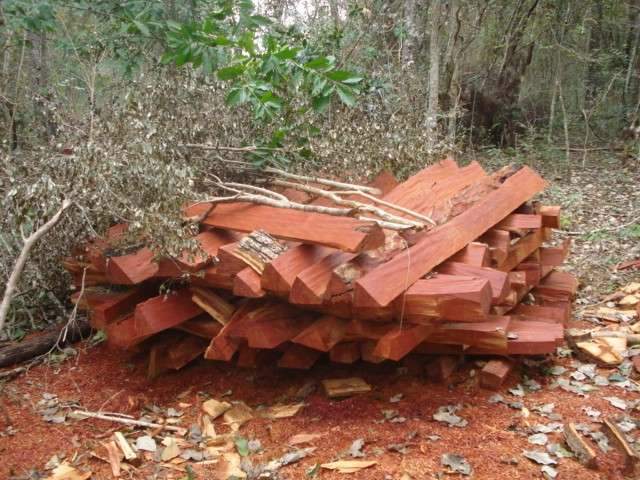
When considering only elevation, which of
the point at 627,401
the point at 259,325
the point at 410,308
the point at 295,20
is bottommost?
the point at 627,401

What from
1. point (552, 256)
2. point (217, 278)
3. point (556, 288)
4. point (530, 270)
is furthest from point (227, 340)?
point (552, 256)

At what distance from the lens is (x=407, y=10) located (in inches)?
331

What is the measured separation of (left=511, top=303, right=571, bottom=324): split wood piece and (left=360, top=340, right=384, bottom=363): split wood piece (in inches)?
44.1

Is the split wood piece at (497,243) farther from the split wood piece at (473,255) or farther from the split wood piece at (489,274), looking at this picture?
the split wood piece at (489,274)

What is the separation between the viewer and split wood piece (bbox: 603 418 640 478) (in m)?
2.43

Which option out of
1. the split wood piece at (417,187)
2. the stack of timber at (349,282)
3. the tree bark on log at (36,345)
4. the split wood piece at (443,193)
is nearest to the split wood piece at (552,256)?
the stack of timber at (349,282)

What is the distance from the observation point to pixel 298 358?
3500mm

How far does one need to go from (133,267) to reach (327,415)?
153cm

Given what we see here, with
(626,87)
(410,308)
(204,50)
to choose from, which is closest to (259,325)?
(410,308)

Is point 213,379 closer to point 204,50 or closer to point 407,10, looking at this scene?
point 204,50

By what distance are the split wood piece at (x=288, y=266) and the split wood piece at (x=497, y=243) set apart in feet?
3.66

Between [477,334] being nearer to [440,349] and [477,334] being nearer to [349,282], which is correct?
[440,349]

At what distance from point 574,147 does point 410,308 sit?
884cm

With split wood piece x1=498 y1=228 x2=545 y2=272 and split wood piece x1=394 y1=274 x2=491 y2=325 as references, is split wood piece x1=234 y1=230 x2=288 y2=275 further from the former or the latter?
split wood piece x1=498 y1=228 x2=545 y2=272
